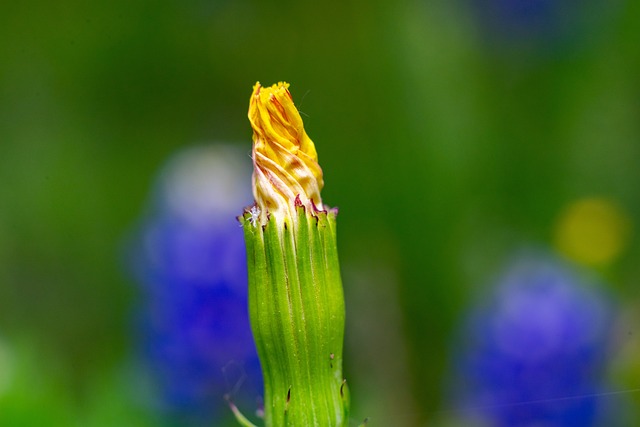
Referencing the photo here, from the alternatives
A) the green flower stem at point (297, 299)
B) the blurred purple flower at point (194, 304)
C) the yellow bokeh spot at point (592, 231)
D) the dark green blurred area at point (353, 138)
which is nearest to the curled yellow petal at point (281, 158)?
the green flower stem at point (297, 299)

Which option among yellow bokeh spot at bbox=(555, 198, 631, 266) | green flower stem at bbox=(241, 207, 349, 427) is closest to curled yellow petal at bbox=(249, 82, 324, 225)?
green flower stem at bbox=(241, 207, 349, 427)

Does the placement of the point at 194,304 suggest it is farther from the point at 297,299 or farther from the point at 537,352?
the point at 297,299

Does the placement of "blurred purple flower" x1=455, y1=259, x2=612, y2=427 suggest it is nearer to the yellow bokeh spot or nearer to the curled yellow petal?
the yellow bokeh spot

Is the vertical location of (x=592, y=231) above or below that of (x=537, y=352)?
above

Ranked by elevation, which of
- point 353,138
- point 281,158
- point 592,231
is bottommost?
point 592,231

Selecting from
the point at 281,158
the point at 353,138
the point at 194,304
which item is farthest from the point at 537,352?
the point at 281,158

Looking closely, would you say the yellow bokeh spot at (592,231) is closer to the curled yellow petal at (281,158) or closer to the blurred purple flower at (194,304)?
the blurred purple flower at (194,304)
